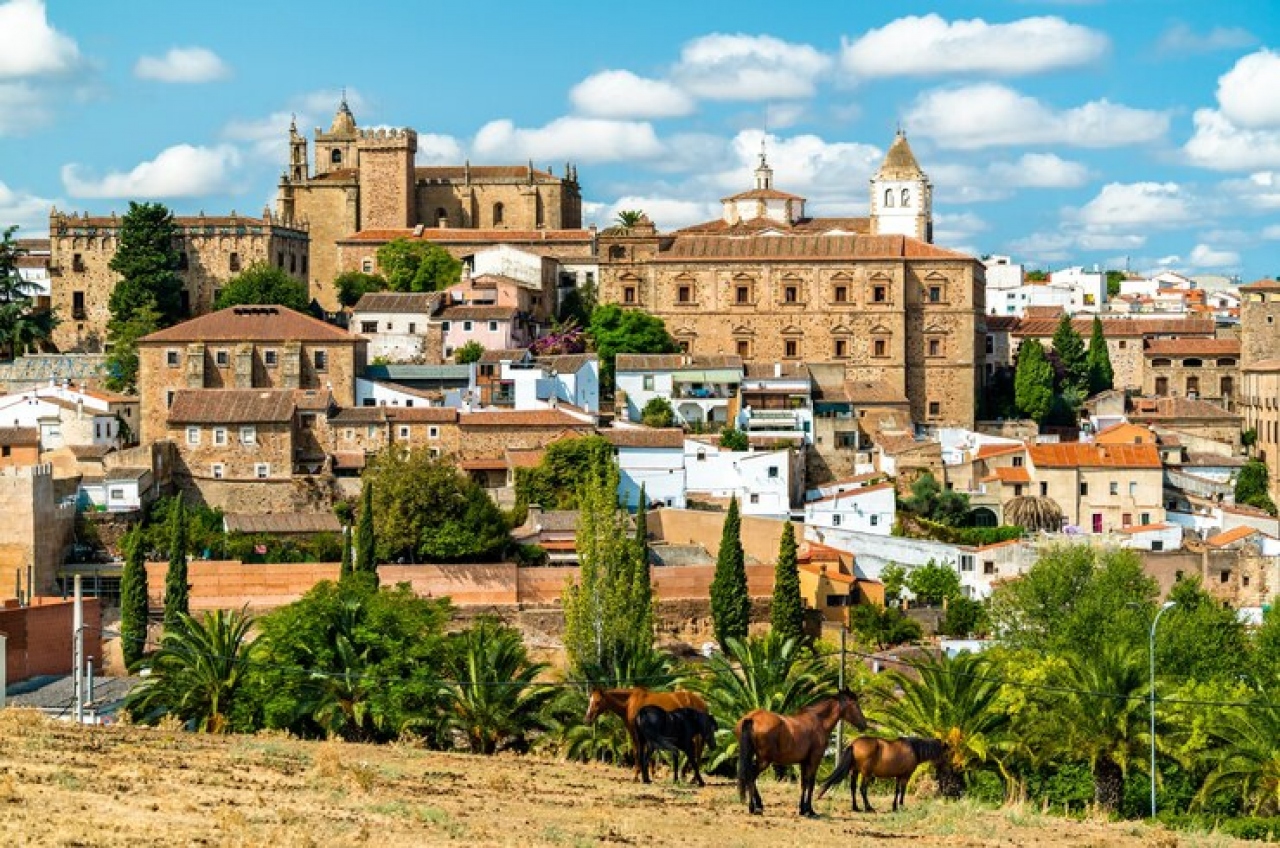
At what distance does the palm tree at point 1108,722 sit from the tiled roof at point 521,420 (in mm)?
24704

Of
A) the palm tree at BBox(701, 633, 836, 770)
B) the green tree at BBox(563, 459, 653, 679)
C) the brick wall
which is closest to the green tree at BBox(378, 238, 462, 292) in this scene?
the green tree at BBox(563, 459, 653, 679)

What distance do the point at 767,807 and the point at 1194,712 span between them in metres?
11.0

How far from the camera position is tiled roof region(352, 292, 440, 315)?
57.9m

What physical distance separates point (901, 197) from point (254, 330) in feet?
101

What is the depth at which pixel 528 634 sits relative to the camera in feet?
131

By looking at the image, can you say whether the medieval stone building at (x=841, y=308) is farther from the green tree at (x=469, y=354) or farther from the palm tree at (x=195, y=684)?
the palm tree at (x=195, y=684)

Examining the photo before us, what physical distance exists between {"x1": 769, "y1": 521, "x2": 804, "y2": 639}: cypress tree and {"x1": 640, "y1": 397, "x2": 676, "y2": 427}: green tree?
512 inches

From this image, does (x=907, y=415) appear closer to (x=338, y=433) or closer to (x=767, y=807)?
(x=338, y=433)

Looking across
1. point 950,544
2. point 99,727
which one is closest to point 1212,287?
point 950,544

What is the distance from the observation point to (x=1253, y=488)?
55719mm

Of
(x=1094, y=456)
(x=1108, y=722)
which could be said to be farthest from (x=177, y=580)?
(x=1094, y=456)

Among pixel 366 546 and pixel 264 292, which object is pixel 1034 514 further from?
pixel 264 292

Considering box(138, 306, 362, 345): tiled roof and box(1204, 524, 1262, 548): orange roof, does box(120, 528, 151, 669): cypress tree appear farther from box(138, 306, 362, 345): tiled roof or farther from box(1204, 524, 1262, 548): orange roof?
box(1204, 524, 1262, 548): orange roof

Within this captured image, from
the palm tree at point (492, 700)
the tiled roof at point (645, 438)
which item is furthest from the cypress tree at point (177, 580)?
the palm tree at point (492, 700)
